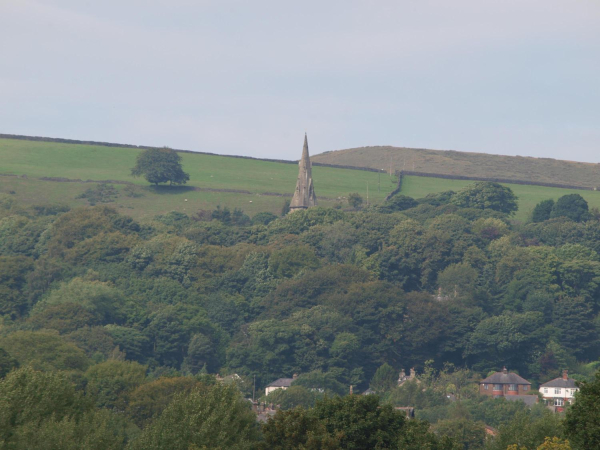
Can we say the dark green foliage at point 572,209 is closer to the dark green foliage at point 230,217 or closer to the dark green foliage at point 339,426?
the dark green foliage at point 230,217

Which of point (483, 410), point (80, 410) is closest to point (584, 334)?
point (483, 410)

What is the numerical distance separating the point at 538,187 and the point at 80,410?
12433 cm

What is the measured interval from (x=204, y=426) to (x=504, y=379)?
2497 inches

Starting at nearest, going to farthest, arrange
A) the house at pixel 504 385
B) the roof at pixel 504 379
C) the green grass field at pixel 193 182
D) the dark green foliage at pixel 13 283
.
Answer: the house at pixel 504 385 < the roof at pixel 504 379 < the dark green foliage at pixel 13 283 < the green grass field at pixel 193 182

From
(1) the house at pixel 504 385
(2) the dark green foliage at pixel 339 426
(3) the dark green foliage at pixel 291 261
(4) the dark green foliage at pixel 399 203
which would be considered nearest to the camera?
(2) the dark green foliage at pixel 339 426

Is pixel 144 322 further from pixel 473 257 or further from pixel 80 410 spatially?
pixel 80 410

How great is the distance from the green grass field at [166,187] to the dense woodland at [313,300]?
221 inches

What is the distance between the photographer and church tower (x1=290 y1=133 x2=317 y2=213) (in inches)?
6107

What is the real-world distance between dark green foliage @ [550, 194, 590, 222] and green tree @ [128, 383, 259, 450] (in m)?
101

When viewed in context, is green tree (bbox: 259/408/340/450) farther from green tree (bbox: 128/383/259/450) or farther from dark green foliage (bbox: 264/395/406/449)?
green tree (bbox: 128/383/259/450)

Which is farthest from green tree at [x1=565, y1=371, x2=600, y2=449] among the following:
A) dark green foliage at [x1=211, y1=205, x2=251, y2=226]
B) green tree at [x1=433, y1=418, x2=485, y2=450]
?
dark green foliage at [x1=211, y1=205, x2=251, y2=226]

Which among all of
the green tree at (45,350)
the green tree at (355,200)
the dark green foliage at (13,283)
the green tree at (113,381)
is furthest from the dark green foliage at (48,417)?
the green tree at (355,200)

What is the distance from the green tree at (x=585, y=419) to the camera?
1501 inches

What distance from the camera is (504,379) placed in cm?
10906
